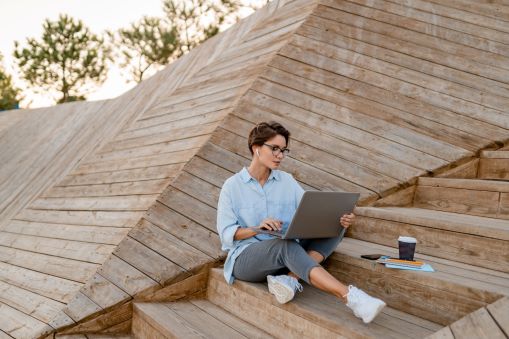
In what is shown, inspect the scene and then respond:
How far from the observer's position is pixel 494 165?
123 inches

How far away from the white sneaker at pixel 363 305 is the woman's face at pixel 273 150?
30.1 inches

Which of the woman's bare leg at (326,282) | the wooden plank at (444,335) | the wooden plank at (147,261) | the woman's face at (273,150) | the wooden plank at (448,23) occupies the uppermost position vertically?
the wooden plank at (448,23)

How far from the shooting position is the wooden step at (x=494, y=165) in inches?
120

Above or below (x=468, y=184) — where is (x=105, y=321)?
below

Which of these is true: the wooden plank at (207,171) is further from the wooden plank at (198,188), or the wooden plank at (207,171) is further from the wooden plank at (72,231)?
the wooden plank at (72,231)

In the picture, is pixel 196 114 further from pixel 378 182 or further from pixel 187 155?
pixel 378 182

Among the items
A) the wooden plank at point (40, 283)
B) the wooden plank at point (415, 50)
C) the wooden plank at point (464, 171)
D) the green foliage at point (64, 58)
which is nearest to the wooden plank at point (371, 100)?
the wooden plank at point (464, 171)

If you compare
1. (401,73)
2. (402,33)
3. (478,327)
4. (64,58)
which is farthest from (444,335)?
(64,58)

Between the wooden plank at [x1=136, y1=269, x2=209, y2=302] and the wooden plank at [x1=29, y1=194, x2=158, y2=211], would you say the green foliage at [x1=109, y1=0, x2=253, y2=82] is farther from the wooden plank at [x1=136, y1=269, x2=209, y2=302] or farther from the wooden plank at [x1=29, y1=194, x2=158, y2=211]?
the wooden plank at [x1=136, y1=269, x2=209, y2=302]

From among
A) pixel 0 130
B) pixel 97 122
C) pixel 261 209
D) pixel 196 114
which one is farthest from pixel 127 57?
pixel 261 209

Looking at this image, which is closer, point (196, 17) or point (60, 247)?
point (60, 247)

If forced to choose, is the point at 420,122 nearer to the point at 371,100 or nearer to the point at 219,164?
the point at 371,100

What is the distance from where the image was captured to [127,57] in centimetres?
2798

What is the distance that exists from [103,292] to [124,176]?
1243mm
